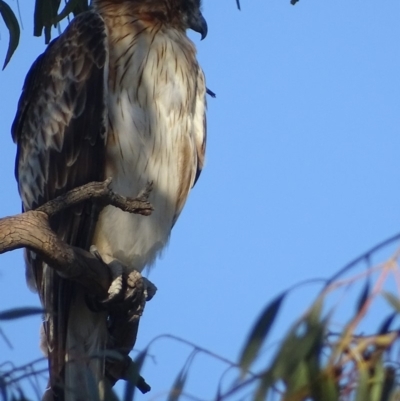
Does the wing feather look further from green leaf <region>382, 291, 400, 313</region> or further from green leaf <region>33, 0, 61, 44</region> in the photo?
green leaf <region>382, 291, 400, 313</region>

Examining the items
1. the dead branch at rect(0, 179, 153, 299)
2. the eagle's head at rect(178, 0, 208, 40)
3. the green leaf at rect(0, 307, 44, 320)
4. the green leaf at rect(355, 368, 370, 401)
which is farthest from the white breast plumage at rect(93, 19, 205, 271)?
the green leaf at rect(355, 368, 370, 401)

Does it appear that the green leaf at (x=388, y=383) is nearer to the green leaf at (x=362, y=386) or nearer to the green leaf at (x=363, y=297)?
the green leaf at (x=362, y=386)

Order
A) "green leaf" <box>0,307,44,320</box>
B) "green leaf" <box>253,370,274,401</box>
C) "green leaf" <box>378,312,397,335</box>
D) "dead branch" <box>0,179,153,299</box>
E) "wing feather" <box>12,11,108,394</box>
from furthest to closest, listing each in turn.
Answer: "wing feather" <box>12,11,108,394</box> → "dead branch" <box>0,179,153,299</box> → "green leaf" <box>0,307,44,320</box> → "green leaf" <box>378,312,397,335</box> → "green leaf" <box>253,370,274,401</box>

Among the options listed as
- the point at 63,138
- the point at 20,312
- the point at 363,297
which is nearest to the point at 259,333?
the point at 363,297

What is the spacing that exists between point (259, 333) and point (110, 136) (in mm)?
2252

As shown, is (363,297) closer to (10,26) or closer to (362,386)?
(362,386)

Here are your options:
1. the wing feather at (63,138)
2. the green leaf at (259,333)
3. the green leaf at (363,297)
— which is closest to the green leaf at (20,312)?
the green leaf at (259,333)

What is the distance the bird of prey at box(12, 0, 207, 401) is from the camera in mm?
4191

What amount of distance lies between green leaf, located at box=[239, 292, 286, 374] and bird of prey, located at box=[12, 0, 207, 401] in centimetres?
185

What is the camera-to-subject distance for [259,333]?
211 centimetres

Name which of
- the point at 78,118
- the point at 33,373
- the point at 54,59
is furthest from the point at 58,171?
the point at 33,373

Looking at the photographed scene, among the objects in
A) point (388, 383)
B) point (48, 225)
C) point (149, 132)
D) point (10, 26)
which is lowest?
point (388, 383)

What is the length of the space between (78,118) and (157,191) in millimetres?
489

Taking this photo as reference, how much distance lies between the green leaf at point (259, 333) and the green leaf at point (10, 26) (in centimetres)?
223
